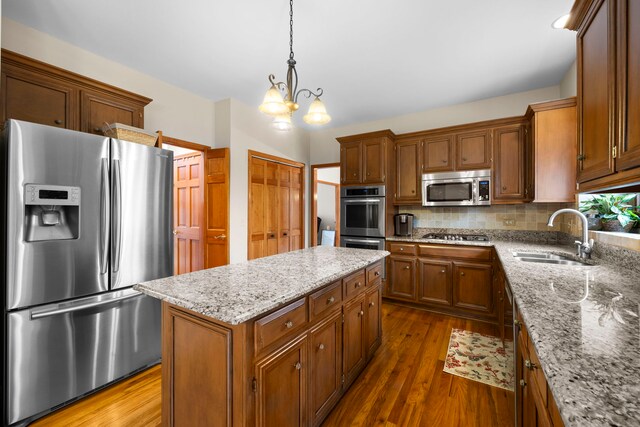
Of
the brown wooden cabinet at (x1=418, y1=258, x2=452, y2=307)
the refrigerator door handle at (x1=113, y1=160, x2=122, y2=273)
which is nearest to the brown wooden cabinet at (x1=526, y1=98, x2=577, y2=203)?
the brown wooden cabinet at (x1=418, y1=258, x2=452, y2=307)

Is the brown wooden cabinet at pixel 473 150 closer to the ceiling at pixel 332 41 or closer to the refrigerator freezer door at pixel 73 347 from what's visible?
the ceiling at pixel 332 41

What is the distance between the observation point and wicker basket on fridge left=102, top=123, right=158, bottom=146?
7.21 ft

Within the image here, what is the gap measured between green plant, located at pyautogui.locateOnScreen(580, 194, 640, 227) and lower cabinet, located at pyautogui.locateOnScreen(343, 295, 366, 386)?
79.3 inches

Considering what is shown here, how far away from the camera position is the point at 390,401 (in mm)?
1873

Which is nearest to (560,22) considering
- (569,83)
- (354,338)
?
(569,83)

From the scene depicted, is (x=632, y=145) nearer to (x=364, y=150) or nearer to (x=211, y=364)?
(x=211, y=364)

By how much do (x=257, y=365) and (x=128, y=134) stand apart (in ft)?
7.14

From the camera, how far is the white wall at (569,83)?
2752mm

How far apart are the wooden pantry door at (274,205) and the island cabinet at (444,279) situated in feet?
5.87

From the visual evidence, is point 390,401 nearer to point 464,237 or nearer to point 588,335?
point 588,335

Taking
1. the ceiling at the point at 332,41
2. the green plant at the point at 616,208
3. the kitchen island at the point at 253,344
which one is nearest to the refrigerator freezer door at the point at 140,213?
the kitchen island at the point at 253,344

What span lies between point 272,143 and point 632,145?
3.90 meters

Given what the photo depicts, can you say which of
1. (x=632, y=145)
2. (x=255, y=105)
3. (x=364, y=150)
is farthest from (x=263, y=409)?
(x=255, y=105)

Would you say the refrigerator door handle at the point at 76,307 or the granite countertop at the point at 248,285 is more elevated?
the granite countertop at the point at 248,285
